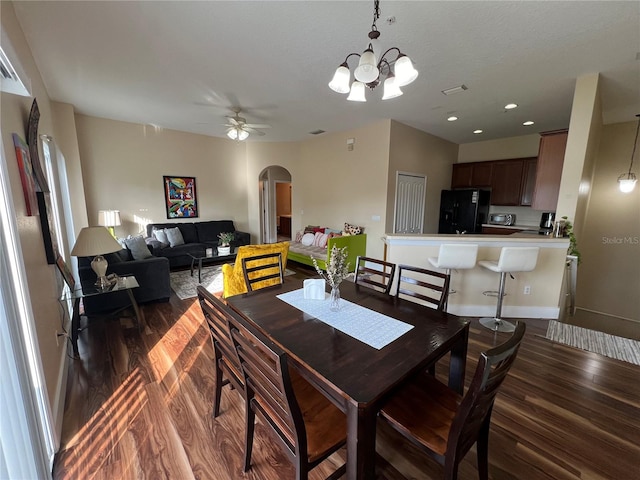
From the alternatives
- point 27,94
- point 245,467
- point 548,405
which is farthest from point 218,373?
point 27,94

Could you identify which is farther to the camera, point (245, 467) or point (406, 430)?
point (245, 467)

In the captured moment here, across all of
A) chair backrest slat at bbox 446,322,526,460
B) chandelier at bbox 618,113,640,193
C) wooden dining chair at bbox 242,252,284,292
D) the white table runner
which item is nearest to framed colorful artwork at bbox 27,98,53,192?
wooden dining chair at bbox 242,252,284,292

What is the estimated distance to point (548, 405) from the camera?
1.90 meters

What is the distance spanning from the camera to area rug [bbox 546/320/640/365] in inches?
100

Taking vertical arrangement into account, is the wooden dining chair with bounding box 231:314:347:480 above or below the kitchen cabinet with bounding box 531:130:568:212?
below

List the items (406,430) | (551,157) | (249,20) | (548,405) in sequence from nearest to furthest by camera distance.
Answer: (406,430), (548,405), (249,20), (551,157)

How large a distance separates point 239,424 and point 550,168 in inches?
186

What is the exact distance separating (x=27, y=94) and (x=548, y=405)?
14.8 feet

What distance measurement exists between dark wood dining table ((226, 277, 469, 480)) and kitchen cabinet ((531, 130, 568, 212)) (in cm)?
333

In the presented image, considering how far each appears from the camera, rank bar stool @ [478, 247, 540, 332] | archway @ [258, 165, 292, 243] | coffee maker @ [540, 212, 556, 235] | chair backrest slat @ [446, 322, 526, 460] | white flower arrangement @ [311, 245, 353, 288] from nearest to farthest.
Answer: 1. chair backrest slat @ [446, 322, 526, 460]
2. white flower arrangement @ [311, 245, 353, 288]
3. bar stool @ [478, 247, 540, 332]
4. coffee maker @ [540, 212, 556, 235]
5. archway @ [258, 165, 292, 243]

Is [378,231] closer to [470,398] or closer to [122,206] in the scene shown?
[470,398]

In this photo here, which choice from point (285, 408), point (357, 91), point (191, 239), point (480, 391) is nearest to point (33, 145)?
point (357, 91)

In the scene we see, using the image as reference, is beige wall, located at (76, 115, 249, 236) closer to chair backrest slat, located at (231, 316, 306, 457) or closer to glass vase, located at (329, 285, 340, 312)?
glass vase, located at (329, 285, 340, 312)

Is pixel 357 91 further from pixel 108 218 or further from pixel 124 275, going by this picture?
pixel 108 218
